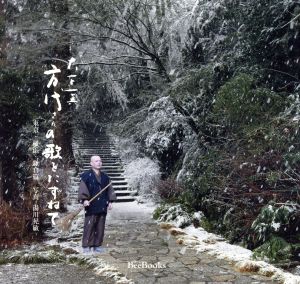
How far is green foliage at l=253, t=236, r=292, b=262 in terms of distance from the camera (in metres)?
6.41

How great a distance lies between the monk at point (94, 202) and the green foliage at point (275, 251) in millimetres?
2653

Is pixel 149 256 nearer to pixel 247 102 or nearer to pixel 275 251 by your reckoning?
pixel 275 251

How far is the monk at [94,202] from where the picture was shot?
22.6 ft

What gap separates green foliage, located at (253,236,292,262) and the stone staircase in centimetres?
823

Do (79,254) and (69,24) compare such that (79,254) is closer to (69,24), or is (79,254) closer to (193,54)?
(69,24)

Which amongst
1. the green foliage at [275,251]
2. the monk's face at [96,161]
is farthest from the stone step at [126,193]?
the green foliage at [275,251]

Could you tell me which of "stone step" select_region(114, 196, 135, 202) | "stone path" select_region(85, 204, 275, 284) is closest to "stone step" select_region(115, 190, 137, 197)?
"stone step" select_region(114, 196, 135, 202)

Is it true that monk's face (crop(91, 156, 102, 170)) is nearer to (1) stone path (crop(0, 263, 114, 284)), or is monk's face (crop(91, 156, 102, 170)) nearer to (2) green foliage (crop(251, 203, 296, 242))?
(1) stone path (crop(0, 263, 114, 284))

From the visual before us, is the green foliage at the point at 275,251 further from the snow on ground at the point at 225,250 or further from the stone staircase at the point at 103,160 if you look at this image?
the stone staircase at the point at 103,160

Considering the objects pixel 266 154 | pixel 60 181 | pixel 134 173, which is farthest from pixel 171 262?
pixel 134 173

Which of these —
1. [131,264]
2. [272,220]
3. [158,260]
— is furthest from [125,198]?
[272,220]

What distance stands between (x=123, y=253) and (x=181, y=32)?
21.7ft

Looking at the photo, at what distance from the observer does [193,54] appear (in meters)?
12.7

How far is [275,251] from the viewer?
6480 mm
